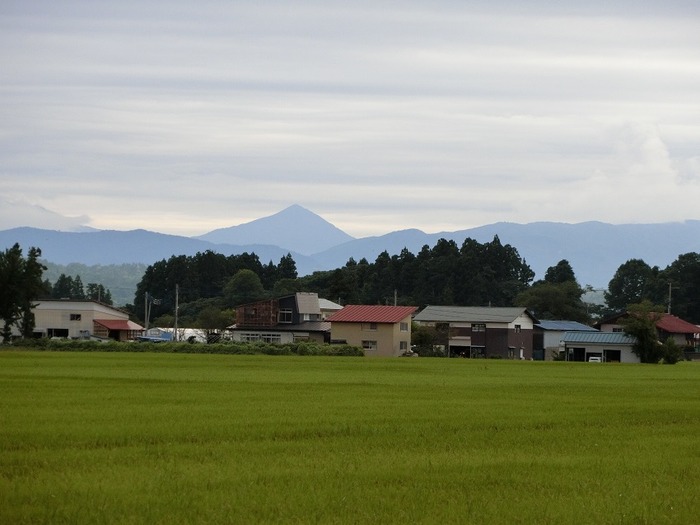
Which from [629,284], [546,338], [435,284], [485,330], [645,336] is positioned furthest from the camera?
[629,284]

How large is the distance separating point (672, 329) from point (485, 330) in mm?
23103

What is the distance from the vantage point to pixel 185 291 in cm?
14800

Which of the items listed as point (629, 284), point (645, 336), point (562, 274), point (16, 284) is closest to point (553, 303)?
point (562, 274)

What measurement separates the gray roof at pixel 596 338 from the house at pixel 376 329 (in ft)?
51.3

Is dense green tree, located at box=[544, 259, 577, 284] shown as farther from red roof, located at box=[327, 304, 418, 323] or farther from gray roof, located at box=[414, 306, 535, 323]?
red roof, located at box=[327, 304, 418, 323]

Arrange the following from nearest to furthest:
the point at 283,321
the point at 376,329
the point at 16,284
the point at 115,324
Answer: the point at 16,284
the point at 376,329
the point at 283,321
the point at 115,324

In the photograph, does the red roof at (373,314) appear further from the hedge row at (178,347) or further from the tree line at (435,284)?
the tree line at (435,284)

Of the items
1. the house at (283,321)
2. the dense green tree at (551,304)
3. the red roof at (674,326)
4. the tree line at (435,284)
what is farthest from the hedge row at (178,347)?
the dense green tree at (551,304)

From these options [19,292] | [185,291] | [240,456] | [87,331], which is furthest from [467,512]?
[185,291]

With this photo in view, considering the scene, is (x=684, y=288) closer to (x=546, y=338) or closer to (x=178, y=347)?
(x=546, y=338)

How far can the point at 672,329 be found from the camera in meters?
105

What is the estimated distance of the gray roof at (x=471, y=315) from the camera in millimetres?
92688

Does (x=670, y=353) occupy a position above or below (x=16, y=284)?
below

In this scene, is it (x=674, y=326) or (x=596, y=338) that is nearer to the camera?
(x=596, y=338)
